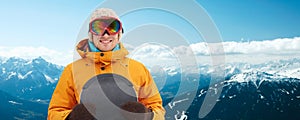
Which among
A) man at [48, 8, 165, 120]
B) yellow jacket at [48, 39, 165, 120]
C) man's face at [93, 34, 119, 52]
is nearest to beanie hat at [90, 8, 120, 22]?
man at [48, 8, 165, 120]

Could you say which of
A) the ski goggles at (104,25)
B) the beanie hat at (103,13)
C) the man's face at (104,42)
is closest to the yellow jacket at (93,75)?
the man's face at (104,42)

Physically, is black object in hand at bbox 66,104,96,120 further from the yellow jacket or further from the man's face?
the man's face

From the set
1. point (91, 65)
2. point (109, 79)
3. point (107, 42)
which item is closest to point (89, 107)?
point (109, 79)

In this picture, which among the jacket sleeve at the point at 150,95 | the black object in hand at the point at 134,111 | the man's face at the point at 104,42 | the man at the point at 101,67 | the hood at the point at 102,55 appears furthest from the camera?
the man's face at the point at 104,42

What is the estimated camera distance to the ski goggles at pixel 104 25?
5.20 m

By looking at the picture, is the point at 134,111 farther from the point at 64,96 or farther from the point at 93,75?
the point at 64,96

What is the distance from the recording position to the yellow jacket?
502 centimetres

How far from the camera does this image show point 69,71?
17.3 feet

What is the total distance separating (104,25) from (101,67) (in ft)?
2.33

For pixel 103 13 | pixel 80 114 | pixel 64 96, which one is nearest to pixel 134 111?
pixel 80 114

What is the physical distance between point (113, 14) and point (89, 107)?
168 cm

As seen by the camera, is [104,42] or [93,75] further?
[104,42]

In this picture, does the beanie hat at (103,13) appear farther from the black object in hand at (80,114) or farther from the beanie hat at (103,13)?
the black object in hand at (80,114)

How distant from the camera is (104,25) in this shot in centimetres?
522
